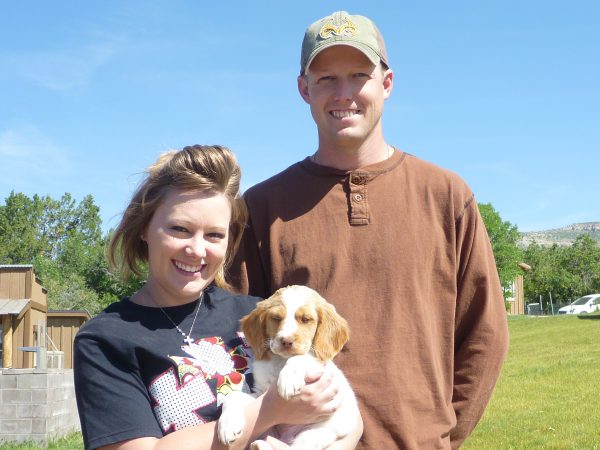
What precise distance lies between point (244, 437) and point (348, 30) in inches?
91.1

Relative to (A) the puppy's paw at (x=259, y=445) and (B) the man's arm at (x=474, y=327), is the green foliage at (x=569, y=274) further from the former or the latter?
(A) the puppy's paw at (x=259, y=445)

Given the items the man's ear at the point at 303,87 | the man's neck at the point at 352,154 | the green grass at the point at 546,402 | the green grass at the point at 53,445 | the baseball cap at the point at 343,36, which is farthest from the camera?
the green grass at the point at 53,445

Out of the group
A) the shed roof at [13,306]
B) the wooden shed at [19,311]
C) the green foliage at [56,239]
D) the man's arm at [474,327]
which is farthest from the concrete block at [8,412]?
the green foliage at [56,239]

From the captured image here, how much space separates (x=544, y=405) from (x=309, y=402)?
1413 cm

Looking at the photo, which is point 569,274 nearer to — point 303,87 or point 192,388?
point 303,87

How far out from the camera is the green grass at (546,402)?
12969 mm

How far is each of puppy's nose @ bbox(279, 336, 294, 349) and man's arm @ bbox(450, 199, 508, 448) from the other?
128 centimetres

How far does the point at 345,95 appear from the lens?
438cm

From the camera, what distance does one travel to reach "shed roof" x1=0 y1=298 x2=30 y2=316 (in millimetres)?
21016

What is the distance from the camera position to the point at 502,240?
259 feet

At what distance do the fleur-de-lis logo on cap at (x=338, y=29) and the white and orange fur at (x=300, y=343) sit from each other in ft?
4.83

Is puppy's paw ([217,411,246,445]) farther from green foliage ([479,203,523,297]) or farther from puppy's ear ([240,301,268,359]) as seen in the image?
green foliage ([479,203,523,297])

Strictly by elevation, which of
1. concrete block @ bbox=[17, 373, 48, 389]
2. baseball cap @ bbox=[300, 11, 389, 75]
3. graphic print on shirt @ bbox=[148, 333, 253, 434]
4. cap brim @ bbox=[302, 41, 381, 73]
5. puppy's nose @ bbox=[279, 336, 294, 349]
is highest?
baseball cap @ bbox=[300, 11, 389, 75]

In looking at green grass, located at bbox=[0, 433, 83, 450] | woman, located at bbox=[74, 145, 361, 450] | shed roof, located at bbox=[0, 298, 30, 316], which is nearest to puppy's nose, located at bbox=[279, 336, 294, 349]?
woman, located at bbox=[74, 145, 361, 450]
